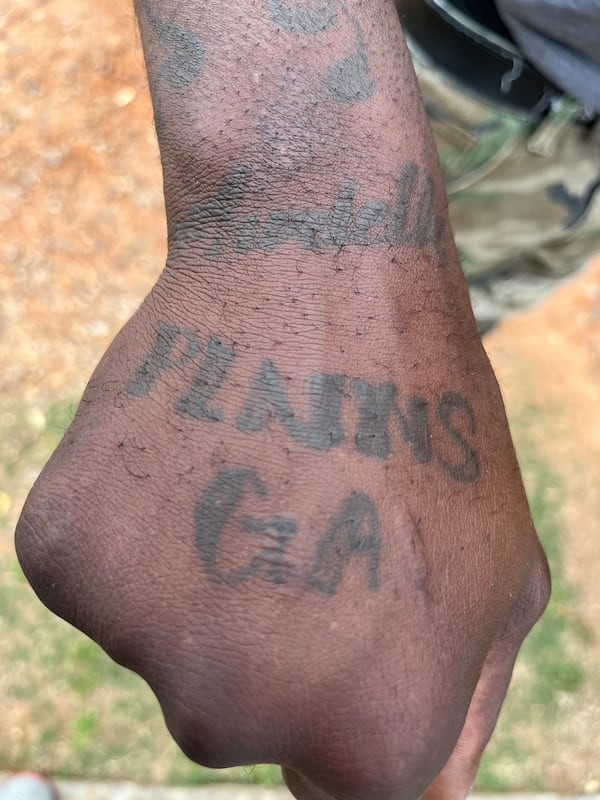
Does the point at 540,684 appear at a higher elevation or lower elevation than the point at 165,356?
lower

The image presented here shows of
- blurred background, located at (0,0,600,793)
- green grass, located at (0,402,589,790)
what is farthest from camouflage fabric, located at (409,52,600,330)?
green grass, located at (0,402,589,790)

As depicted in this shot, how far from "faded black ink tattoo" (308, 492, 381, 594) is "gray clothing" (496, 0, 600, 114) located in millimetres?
1099

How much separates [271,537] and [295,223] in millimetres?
469

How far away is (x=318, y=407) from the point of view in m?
1.03

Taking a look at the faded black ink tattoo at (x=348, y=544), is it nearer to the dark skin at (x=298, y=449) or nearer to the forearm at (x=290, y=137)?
the dark skin at (x=298, y=449)

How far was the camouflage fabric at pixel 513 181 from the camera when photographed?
65.4 inches

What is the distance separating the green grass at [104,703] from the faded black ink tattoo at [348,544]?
1.76 meters

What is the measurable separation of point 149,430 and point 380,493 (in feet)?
1.11

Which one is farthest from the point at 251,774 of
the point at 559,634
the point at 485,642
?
the point at 485,642

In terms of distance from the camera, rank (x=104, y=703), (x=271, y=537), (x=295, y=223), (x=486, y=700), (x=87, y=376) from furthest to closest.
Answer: (x=87, y=376) < (x=104, y=703) < (x=486, y=700) < (x=295, y=223) < (x=271, y=537)

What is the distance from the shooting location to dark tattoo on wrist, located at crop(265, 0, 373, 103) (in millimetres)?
1161

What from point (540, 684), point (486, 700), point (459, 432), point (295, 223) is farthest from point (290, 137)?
point (540, 684)

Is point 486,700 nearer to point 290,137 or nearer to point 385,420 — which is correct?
point 385,420

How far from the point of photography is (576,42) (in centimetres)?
150
